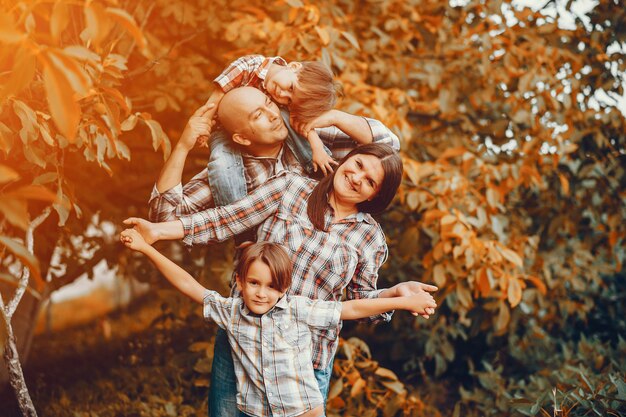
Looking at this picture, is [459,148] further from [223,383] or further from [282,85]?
[223,383]

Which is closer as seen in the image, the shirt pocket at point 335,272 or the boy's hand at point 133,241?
the boy's hand at point 133,241

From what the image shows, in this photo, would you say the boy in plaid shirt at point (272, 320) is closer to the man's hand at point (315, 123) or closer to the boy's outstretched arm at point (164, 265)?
the boy's outstretched arm at point (164, 265)

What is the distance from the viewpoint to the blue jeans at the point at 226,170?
1.94 metres

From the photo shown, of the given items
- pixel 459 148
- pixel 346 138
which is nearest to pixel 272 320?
pixel 346 138

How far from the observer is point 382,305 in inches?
72.0

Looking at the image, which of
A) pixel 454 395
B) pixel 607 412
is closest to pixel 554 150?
pixel 607 412

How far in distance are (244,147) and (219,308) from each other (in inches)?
18.8

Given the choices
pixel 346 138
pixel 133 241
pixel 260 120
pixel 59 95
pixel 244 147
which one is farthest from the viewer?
pixel 346 138

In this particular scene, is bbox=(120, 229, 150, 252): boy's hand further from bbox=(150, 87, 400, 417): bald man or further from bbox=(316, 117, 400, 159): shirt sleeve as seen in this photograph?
bbox=(316, 117, 400, 159): shirt sleeve

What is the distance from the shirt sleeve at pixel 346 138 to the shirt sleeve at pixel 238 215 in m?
0.21

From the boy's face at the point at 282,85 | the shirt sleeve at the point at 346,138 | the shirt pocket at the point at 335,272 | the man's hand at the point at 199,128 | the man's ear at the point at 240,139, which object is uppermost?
the boy's face at the point at 282,85

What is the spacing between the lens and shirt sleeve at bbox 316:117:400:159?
2016 millimetres

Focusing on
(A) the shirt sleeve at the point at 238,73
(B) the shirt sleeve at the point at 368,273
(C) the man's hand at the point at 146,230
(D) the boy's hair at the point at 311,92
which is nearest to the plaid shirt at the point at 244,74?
(A) the shirt sleeve at the point at 238,73

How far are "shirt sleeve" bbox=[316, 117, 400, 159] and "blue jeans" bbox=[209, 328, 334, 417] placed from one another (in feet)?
2.15
